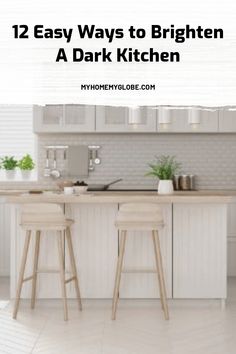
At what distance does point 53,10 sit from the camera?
96cm

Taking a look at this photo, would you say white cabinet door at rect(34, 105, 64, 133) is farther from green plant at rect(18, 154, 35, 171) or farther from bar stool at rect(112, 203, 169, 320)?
bar stool at rect(112, 203, 169, 320)

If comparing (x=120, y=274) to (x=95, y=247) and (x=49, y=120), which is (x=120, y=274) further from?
(x=49, y=120)

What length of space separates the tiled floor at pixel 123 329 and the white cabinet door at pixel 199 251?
0.13 meters

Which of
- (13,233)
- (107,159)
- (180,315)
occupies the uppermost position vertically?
(107,159)

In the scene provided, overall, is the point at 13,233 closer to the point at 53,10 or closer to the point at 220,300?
the point at 220,300

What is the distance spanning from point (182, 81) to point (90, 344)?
264 centimetres

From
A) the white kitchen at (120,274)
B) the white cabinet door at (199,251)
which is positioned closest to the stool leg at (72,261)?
the white kitchen at (120,274)

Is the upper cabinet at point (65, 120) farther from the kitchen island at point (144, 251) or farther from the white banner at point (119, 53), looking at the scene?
the white banner at point (119, 53)

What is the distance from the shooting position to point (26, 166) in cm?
658

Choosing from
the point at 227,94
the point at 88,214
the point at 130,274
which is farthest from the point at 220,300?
the point at 227,94

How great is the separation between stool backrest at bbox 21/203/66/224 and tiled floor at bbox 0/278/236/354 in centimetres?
71

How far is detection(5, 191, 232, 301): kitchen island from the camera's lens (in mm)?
4469

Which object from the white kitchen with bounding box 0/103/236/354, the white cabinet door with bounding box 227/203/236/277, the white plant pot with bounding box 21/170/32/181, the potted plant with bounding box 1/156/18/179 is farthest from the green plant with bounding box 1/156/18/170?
the white cabinet door with bounding box 227/203/236/277

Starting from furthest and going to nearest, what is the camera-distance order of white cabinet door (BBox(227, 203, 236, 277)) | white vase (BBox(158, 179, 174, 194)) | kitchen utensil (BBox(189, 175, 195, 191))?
kitchen utensil (BBox(189, 175, 195, 191)) → white cabinet door (BBox(227, 203, 236, 277)) → white vase (BBox(158, 179, 174, 194))
